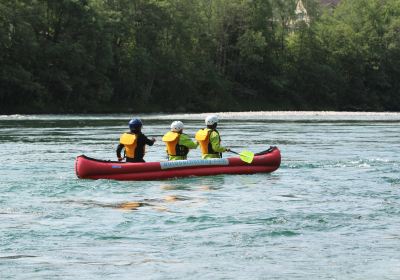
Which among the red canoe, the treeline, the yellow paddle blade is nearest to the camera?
the red canoe

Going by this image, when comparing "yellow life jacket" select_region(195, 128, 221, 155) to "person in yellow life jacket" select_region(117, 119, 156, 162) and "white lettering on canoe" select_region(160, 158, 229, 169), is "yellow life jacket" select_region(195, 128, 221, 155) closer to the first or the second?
"white lettering on canoe" select_region(160, 158, 229, 169)

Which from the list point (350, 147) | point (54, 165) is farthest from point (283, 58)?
point (54, 165)

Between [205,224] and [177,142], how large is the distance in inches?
223

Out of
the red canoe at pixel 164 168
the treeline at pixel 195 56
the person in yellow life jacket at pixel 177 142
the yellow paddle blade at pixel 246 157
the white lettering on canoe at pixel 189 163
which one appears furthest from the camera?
the treeline at pixel 195 56

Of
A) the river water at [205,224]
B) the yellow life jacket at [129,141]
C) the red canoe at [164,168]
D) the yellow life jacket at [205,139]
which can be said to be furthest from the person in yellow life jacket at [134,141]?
the yellow life jacket at [205,139]

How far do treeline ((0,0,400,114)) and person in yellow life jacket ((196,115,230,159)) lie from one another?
43300 mm

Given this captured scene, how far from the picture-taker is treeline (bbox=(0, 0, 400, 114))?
62.3 meters

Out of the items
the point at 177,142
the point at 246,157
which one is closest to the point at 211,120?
the point at 177,142

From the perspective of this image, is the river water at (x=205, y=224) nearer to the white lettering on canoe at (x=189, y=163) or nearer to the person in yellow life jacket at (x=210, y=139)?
the white lettering on canoe at (x=189, y=163)

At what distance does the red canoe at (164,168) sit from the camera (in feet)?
51.1

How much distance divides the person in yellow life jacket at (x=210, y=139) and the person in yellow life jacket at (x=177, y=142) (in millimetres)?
430

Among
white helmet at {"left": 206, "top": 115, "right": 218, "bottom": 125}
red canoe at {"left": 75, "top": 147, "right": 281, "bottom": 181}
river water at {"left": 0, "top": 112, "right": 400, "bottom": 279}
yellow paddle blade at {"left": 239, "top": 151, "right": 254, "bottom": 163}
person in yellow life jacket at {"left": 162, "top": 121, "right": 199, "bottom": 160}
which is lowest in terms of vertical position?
river water at {"left": 0, "top": 112, "right": 400, "bottom": 279}

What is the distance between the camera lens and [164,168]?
632 inches

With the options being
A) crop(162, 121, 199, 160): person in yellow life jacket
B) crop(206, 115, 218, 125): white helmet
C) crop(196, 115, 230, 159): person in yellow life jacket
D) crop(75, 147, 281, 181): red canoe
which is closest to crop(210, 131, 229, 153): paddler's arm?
crop(196, 115, 230, 159): person in yellow life jacket
